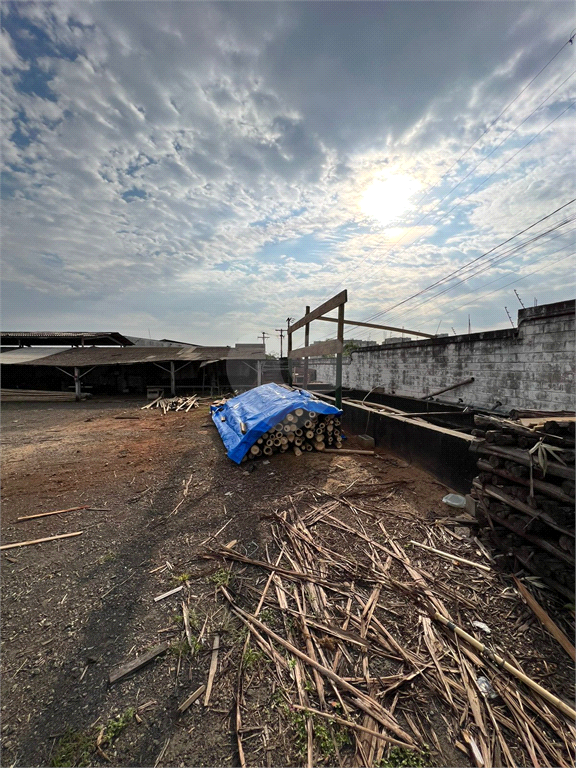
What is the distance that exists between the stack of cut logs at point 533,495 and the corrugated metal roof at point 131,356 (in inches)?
620

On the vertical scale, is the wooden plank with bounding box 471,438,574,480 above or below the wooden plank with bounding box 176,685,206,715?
above

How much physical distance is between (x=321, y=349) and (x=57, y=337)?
19.8 m

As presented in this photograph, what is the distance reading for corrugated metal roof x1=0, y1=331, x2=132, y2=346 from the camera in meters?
19.7

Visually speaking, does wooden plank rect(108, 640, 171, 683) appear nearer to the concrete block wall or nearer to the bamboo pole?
the bamboo pole

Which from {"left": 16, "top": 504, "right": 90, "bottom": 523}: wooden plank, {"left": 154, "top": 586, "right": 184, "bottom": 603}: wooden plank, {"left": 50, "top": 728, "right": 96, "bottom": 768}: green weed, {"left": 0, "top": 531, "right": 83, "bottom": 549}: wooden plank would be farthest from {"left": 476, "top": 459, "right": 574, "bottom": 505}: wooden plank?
{"left": 16, "top": 504, "right": 90, "bottom": 523}: wooden plank

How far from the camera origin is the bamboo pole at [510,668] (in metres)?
1.83

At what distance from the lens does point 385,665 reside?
2.12m

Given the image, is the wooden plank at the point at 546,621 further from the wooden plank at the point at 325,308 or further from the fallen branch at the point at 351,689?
the wooden plank at the point at 325,308

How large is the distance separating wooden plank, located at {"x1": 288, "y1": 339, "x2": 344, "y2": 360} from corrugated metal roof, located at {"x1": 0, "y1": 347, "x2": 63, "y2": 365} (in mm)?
16005

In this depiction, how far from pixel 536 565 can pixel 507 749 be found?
5.09 ft

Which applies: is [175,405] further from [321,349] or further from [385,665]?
[385,665]

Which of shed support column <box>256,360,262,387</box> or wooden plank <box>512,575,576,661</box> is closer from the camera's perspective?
wooden plank <box>512,575,576,661</box>

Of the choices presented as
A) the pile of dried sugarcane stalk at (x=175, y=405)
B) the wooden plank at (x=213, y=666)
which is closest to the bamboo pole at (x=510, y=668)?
the wooden plank at (x=213, y=666)

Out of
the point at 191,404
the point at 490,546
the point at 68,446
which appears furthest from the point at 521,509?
the point at 191,404
